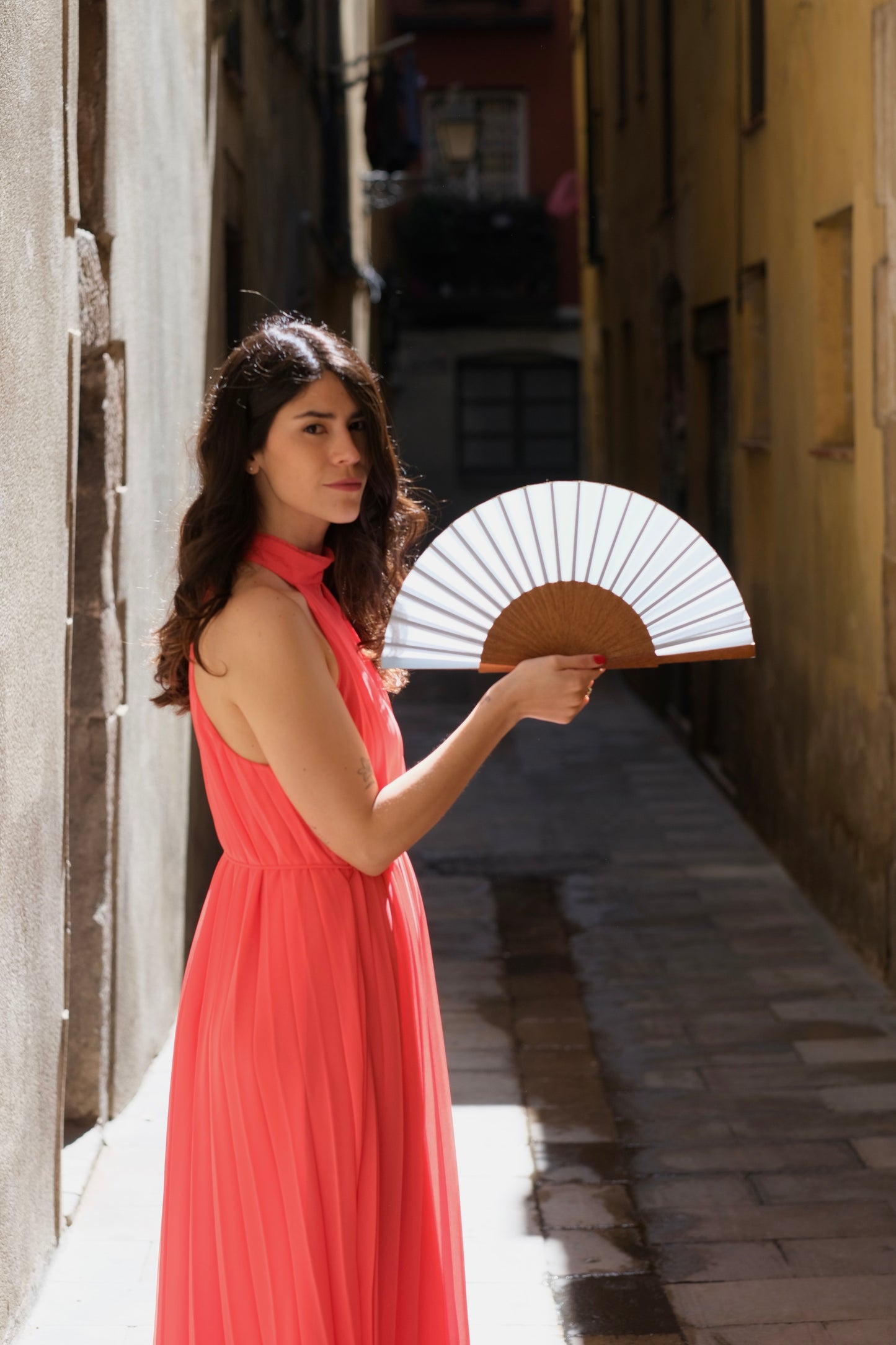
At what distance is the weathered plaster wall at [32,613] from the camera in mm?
3562

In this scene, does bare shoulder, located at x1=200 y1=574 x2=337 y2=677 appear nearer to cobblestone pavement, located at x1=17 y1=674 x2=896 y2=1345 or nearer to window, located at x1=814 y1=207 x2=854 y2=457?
cobblestone pavement, located at x1=17 y1=674 x2=896 y2=1345

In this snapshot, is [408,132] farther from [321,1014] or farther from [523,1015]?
[321,1014]

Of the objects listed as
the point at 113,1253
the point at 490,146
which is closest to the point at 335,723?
the point at 113,1253

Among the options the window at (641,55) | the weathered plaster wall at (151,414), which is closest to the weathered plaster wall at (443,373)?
the window at (641,55)

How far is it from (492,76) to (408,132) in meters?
12.5

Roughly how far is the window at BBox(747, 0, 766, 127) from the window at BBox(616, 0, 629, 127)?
6.35m

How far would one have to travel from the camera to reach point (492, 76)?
89.6 ft

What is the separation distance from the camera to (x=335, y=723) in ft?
8.18

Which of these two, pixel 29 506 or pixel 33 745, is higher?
pixel 29 506

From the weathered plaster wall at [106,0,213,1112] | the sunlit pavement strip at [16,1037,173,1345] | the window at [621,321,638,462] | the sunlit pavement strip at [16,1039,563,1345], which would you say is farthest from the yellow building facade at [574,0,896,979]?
the sunlit pavement strip at [16,1037,173,1345]

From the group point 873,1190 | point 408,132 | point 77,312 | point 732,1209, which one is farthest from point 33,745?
point 408,132

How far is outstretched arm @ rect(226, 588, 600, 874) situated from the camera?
8.12 feet

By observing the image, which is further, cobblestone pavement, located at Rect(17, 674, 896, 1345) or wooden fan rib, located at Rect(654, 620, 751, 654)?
cobblestone pavement, located at Rect(17, 674, 896, 1345)

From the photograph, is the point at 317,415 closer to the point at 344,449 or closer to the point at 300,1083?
the point at 344,449
